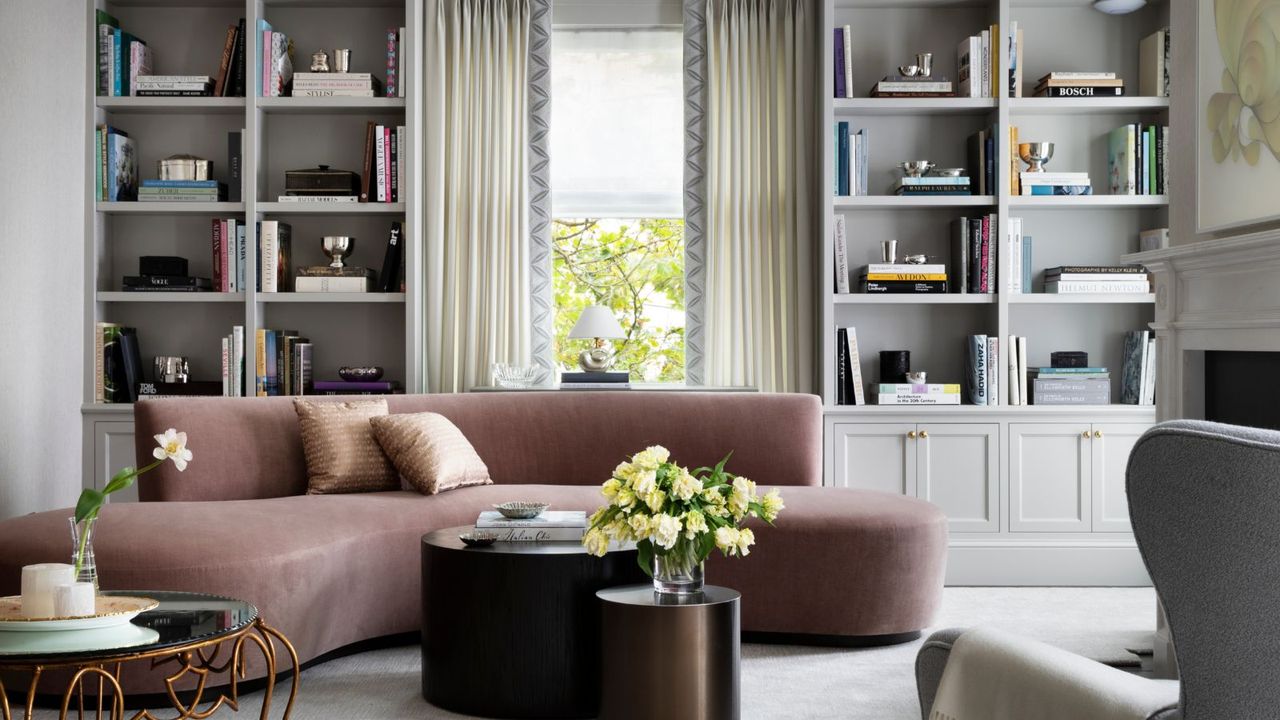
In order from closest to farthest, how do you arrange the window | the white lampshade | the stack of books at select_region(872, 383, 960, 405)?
1. the white lampshade
2. the stack of books at select_region(872, 383, 960, 405)
3. the window

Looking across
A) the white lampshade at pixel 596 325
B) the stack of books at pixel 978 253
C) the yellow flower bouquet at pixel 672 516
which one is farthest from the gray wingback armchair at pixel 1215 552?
the stack of books at pixel 978 253

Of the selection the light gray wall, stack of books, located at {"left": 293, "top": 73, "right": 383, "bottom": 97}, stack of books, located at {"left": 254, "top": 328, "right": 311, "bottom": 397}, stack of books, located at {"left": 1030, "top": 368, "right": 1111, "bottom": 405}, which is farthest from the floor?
stack of books, located at {"left": 293, "top": 73, "right": 383, "bottom": 97}

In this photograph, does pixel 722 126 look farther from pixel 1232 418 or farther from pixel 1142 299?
pixel 1232 418

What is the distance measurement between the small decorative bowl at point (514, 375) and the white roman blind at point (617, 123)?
2.63 ft

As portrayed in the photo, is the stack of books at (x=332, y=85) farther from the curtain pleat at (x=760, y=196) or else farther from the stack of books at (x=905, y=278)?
the stack of books at (x=905, y=278)

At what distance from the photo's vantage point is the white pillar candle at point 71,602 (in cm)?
197

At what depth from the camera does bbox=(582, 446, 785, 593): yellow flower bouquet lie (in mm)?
2518

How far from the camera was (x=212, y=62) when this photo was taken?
5.11 meters

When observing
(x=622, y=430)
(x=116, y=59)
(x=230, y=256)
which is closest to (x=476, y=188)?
(x=230, y=256)

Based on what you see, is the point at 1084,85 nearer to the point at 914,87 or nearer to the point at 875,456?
the point at 914,87

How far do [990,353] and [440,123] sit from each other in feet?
8.89

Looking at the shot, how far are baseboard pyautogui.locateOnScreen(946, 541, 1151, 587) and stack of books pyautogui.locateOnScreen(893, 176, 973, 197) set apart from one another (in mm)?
1559

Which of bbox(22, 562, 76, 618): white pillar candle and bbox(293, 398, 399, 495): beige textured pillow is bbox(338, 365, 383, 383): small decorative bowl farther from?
bbox(22, 562, 76, 618): white pillar candle

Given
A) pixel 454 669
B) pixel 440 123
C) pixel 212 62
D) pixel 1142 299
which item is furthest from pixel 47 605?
pixel 1142 299
